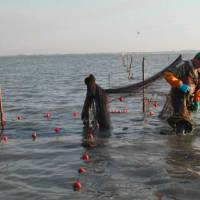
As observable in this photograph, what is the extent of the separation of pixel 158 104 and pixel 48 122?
21.5 feet

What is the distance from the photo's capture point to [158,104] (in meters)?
21.2

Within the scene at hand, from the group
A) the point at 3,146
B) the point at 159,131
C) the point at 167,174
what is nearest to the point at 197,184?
the point at 167,174

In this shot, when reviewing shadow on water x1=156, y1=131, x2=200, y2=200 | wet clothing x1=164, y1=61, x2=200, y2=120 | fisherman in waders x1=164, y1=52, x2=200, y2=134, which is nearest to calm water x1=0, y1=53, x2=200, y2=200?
shadow on water x1=156, y1=131, x2=200, y2=200

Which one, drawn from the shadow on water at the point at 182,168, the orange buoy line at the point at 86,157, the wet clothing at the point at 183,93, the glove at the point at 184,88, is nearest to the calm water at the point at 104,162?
the shadow on water at the point at 182,168

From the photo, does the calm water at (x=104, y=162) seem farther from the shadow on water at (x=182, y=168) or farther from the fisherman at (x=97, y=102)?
the fisherman at (x=97, y=102)

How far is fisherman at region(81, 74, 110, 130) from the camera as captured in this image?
44.8ft

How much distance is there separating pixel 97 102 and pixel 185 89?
10.8ft

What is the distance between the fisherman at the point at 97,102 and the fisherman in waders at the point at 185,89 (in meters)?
2.34

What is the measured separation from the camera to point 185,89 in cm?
1170

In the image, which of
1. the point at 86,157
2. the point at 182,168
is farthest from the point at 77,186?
the point at 182,168

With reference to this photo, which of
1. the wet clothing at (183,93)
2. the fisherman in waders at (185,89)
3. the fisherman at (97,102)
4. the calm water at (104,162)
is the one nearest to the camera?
the calm water at (104,162)

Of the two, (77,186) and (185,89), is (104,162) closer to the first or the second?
(77,186)

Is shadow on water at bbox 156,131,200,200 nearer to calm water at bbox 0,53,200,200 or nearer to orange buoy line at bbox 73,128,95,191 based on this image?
calm water at bbox 0,53,200,200

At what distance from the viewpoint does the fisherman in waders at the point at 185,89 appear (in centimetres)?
1184
